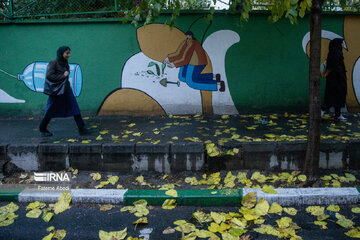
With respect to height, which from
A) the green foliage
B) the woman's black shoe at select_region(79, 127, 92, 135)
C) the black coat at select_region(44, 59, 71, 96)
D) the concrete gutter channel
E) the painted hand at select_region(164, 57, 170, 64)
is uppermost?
the green foliage

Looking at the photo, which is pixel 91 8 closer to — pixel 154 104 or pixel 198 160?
pixel 154 104

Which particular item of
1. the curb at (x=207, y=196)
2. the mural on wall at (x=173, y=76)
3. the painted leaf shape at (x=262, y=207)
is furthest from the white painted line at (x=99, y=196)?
the mural on wall at (x=173, y=76)

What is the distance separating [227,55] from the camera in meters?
6.15

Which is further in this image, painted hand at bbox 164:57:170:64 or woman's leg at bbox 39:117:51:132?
painted hand at bbox 164:57:170:64

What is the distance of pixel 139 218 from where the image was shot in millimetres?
2771

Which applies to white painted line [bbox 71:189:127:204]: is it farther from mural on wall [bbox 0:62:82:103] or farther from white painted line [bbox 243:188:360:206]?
mural on wall [bbox 0:62:82:103]

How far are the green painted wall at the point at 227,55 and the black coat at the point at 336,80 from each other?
86 centimetres

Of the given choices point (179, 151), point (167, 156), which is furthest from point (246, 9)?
point (167, 156)

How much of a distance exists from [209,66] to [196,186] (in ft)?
10.7

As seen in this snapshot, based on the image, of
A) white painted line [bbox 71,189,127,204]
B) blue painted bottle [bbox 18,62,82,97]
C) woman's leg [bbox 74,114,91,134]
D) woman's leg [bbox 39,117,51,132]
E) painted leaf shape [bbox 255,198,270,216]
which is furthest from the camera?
blue painted bottle [bbox 18,62,82,97]

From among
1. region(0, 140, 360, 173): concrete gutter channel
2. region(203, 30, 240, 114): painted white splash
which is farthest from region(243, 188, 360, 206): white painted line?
region(203, 30, 240, 114): painted white splash

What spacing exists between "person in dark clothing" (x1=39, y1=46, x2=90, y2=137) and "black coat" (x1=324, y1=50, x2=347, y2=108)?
4532mm

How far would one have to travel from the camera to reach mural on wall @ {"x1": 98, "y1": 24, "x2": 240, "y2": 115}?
610 cm

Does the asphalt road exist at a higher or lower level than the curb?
lower
